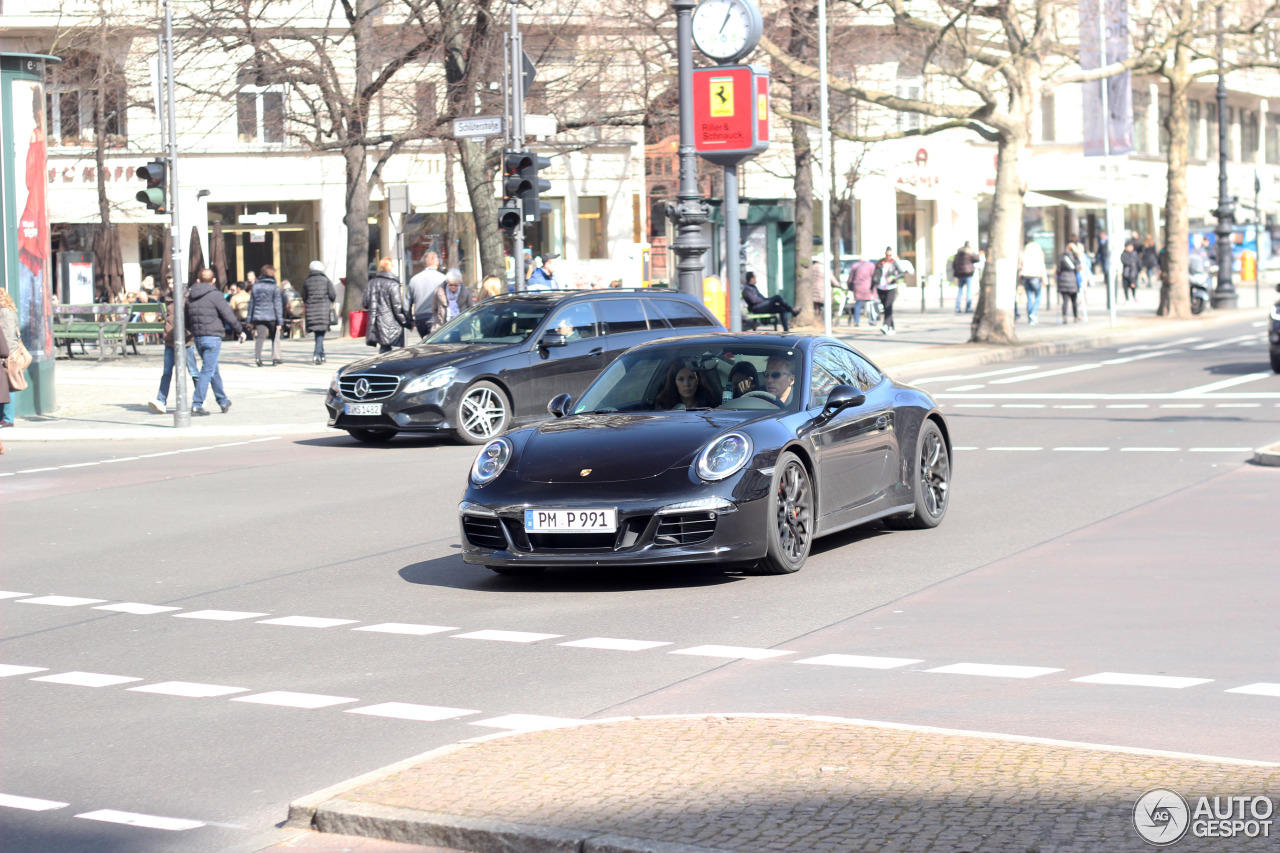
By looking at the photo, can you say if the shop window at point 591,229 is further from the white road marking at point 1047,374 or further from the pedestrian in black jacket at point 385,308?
the pedestrian in black jacket at point 385,308

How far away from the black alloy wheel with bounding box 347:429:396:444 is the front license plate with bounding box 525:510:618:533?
939cm

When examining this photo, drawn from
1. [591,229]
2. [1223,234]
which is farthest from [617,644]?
[591,229]

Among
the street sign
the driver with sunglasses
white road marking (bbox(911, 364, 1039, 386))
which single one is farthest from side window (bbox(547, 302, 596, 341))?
the driver with sunglasses

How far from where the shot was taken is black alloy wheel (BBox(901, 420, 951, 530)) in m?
11.2

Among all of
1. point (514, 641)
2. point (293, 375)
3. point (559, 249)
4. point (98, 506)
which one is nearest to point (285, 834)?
point (514, 641)

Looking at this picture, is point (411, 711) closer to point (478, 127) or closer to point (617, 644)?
point (617, 644)

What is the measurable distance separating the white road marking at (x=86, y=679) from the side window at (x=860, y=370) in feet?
17.0

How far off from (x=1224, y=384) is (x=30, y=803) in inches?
806

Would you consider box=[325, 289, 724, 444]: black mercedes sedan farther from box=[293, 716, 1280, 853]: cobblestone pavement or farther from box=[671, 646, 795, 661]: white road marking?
box=[293, 716, 1280, 853]: cobblestone pavement

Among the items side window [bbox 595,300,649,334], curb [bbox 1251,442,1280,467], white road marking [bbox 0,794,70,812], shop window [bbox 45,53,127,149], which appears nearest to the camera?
white road marking [bbox 0,794,70,812]

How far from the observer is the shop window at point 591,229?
55469 millimetres

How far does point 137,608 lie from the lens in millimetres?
9320

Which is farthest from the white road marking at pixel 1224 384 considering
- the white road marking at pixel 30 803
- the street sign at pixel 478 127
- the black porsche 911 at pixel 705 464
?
the white road marking at pixel 30 803

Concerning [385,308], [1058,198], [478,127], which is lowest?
[385,308]
